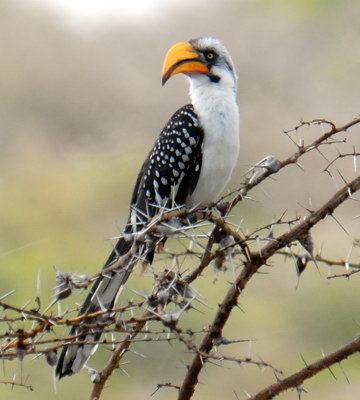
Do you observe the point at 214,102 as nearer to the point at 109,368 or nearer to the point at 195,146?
the point at 195,146

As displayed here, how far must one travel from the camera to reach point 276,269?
14.6 metres

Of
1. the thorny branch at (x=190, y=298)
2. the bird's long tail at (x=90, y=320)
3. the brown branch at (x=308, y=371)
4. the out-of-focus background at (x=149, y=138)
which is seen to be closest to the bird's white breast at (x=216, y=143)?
the bird's long tail at (x=90, y=320)

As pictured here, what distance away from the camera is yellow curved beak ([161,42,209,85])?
512 centimetres

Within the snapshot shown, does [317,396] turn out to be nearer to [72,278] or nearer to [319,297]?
[319,297]

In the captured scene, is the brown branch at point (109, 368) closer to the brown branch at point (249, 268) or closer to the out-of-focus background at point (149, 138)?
the brown branch at point (249, 268)

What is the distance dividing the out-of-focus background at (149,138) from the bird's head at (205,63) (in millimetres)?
6497

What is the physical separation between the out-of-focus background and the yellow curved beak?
656 centimetres

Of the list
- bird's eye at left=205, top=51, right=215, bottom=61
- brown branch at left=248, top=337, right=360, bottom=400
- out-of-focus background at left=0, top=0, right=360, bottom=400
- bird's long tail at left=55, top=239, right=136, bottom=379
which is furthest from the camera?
out-of-focus background at left=0, top=0, right=360, bottom=400

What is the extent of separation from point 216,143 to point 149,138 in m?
13.7

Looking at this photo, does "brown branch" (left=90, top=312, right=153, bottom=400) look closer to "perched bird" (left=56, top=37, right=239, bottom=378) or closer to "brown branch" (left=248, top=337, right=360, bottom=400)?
"brown branch" (left=248, top=337, right=360, bottom=400)

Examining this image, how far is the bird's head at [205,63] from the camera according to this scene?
526 cm

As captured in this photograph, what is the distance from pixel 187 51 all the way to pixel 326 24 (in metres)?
19.6

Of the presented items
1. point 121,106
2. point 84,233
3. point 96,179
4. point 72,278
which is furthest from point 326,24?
point 72,278

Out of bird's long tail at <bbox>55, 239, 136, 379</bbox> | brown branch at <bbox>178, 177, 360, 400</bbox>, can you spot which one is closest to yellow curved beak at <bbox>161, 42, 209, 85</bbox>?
bird's long tail at <bbox>55, 239, 136, 379</bbox>
